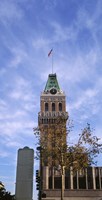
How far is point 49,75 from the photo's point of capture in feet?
358

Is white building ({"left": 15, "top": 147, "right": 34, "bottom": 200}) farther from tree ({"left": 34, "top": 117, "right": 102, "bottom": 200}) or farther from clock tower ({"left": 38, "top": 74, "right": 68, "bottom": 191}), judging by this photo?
clock tower ({"left": 38, "top": 74, "right": 68, "bottom": 191})

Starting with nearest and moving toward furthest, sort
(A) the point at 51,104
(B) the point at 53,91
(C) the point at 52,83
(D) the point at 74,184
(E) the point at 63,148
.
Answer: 1. (E) the point at 63,148
2. (D) the point at 74,184
3. (A) the point at 51,104
4. (B) the point at 53,91
5. (C) the point at 52,83

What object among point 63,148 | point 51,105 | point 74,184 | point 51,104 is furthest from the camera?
point 51,104

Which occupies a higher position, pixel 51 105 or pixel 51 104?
pixel 51 104

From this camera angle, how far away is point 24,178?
429 inches

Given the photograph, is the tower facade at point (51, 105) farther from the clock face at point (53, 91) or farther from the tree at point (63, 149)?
the tree at point (63, 149)

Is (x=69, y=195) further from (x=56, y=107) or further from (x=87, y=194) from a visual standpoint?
(x=56, y=107)

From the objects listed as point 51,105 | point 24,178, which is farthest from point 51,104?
point 24,178

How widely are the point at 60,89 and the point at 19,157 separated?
92.0m

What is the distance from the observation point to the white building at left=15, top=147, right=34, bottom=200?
426 inches

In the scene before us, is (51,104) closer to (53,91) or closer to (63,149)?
(53,91)

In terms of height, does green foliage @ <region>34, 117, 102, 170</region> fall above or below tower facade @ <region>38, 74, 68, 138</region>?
below

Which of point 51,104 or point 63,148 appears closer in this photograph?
point 63,148

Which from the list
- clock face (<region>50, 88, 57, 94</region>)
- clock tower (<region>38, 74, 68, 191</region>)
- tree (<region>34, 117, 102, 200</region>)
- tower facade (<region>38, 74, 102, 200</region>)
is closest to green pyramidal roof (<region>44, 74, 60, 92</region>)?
clock tower (<region>38, 74, 68, 191</region>)
